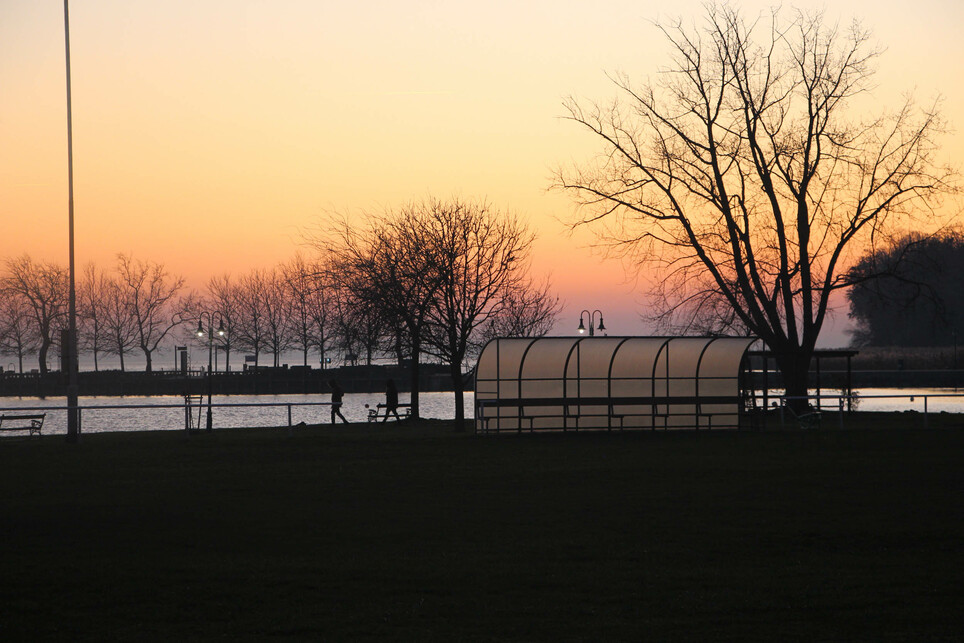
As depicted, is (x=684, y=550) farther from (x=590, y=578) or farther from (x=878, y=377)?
(x=878, y=377)

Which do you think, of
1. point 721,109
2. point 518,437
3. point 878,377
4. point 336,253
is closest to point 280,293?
point 878,377

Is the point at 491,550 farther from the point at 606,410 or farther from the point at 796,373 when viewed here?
the point at 796,373

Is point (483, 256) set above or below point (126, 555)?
above

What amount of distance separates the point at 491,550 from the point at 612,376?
23664mm

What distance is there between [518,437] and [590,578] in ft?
68.7

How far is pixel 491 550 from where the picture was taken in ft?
37.0

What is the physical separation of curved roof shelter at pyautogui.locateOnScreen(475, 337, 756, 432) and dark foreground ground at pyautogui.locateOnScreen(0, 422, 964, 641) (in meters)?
11.9

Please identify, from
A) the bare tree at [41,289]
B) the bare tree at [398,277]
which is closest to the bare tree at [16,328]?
the bare tree at [41,289]

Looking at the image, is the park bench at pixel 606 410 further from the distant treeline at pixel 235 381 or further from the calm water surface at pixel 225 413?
the distant treeline at pixel 235 381

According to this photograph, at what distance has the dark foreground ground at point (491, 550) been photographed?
8.22 m

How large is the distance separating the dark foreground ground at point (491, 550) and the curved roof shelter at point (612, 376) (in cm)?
1194

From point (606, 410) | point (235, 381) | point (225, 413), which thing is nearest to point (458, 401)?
point (606, 410)

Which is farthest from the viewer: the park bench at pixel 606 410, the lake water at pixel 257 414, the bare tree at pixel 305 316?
the bare tree at pixel 305 316

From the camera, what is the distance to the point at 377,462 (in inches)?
881
